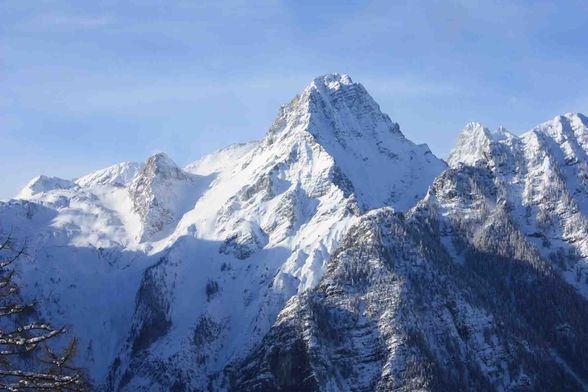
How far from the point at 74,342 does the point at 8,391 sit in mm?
2500

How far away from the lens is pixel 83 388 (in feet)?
91.1

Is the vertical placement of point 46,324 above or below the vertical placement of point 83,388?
above

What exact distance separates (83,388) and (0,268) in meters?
5.11

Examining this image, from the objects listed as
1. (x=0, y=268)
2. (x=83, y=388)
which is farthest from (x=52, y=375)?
(x=0, y=268)

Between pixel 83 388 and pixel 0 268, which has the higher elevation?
pixel 0 268

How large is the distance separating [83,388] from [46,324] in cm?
210

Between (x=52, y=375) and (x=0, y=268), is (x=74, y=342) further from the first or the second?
(x=0, y=268)

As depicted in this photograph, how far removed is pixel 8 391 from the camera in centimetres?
2759

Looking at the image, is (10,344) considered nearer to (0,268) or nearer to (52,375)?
(52,375)

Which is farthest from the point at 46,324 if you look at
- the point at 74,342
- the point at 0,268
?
the point at 0,268

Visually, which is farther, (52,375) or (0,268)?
(0,268)

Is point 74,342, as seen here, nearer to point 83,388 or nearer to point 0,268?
point 83,388

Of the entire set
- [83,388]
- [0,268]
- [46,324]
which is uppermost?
[0,268]

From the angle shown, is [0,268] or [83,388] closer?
[83,388]
